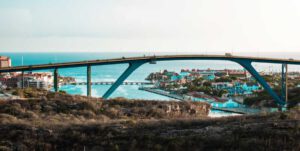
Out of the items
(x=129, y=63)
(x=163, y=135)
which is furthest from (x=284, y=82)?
(x=163, y=135)

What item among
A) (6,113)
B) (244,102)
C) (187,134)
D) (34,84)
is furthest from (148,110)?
(34,84)

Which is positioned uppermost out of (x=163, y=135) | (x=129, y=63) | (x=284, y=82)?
(x=129, y=63)

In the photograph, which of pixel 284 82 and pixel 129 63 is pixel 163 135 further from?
pixel 284 82

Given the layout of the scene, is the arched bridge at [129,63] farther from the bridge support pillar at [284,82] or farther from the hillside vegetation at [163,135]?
the hillside vegetation at [163,135]

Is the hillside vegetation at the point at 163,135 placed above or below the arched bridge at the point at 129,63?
below

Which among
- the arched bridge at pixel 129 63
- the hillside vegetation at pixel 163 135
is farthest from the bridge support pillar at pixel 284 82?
the hillside vegetation at pixel 163 135

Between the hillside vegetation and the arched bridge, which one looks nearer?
the hillside vegetation

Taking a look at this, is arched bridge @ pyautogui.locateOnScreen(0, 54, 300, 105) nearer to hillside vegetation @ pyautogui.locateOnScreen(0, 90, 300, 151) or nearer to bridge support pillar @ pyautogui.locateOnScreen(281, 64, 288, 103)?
bridge support pillar @ pyautogui.locateOnScreen(281, 64, 288, 103)

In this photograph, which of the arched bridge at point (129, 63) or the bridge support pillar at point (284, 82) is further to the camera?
the bridge support pillar at point (284, 82)

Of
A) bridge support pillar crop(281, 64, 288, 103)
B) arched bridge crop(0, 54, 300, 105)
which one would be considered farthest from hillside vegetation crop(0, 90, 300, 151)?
bridge support pillar crop(281, 64, 288, 103)

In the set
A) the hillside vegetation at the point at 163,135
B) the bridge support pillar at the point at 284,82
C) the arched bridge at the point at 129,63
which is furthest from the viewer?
the bridge support pillar at the point at 284,82

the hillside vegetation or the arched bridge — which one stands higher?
the arched bridge

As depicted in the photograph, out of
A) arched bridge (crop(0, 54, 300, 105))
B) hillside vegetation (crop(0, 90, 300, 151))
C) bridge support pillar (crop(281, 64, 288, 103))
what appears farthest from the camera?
bridge support pillar (crop(281, 64, 288, 103))
